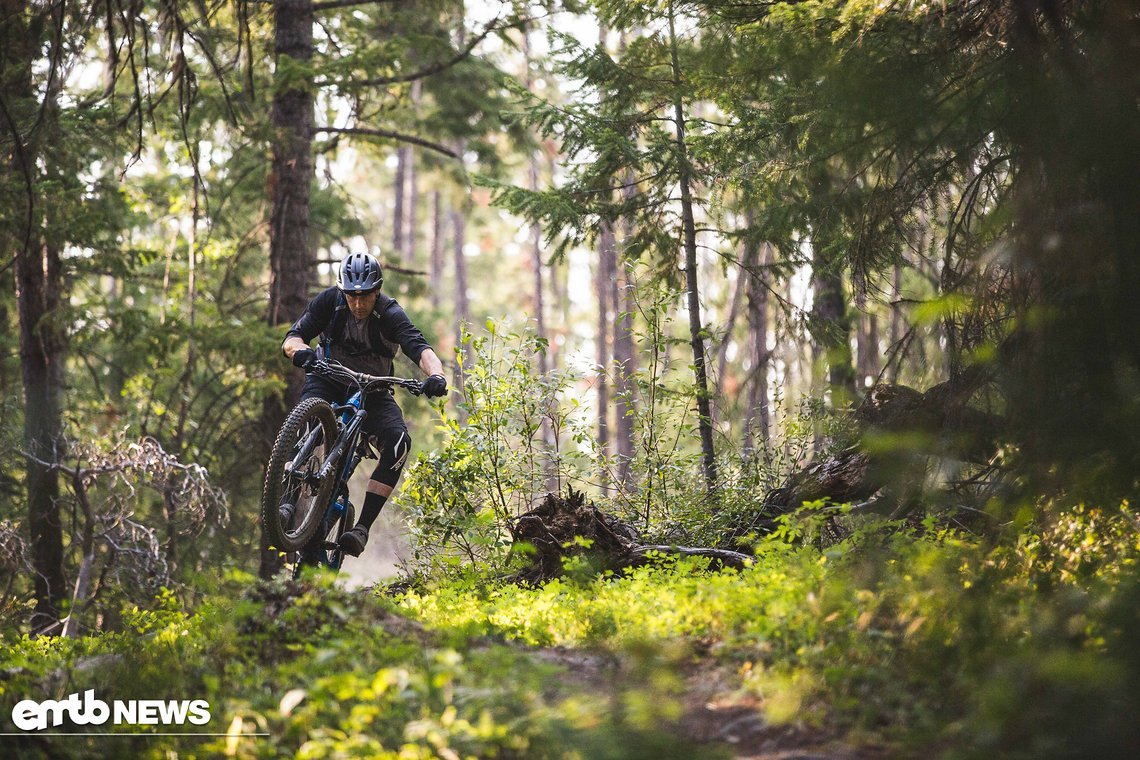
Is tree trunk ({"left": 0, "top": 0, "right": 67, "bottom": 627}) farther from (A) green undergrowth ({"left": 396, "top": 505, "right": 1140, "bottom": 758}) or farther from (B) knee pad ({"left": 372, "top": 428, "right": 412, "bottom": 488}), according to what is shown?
(A) green undergrowth ({"left": 396, "top": 505, "right": 1140, "bottom": 758})

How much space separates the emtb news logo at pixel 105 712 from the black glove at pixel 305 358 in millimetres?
3248

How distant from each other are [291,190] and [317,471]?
740cm

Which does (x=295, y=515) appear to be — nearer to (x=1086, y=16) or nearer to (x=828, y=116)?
(x=828, y=116)

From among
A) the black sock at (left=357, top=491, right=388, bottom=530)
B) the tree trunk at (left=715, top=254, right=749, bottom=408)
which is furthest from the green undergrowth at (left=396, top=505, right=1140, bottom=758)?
the tree trunk at (left=715, top=254, right=749, bottom=408)

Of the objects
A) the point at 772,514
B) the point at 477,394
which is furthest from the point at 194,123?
the point at 772,514

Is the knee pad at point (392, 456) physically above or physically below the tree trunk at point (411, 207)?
below

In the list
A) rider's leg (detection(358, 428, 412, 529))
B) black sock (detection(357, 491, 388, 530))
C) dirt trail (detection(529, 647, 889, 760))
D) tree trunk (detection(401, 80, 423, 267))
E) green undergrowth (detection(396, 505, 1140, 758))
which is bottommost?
dirt trail (detection(529, 647, 889, 760))

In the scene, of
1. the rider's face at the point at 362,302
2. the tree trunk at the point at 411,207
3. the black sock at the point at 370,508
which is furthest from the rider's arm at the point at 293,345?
the tree trunk at the point at 411,207

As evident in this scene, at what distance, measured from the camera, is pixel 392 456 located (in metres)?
7.43

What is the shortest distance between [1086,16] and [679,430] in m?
5.26

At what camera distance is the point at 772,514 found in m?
8.04

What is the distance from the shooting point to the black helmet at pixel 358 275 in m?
7.29

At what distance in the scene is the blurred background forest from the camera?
4.03 m

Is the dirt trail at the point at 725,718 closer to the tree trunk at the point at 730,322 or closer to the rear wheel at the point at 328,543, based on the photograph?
the rear wheel at the point at 328,543
